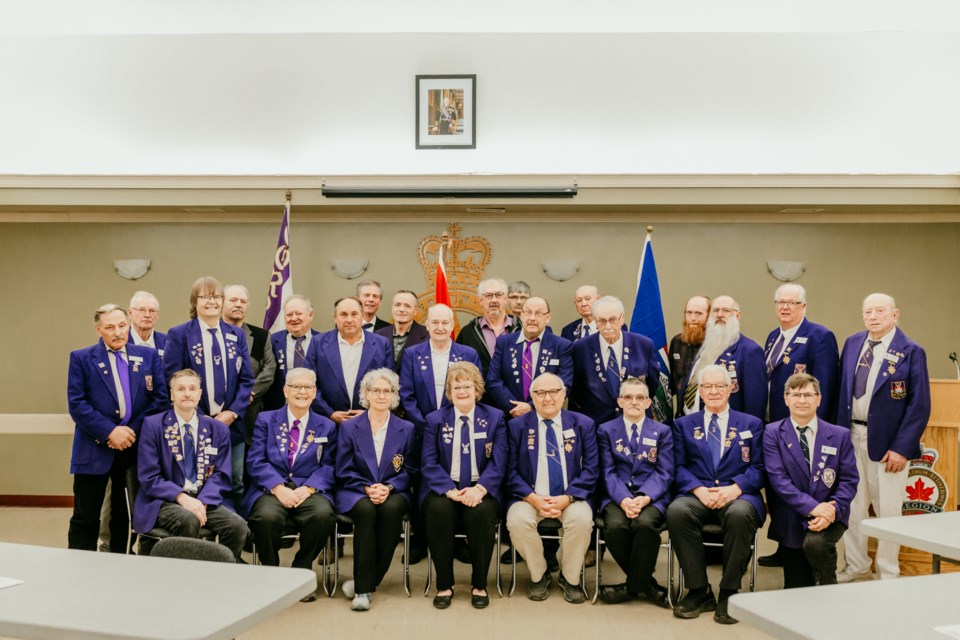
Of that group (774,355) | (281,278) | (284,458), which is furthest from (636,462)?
(281,278)

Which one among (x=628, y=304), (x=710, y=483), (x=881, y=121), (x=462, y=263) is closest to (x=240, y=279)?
(x=462, y=263)

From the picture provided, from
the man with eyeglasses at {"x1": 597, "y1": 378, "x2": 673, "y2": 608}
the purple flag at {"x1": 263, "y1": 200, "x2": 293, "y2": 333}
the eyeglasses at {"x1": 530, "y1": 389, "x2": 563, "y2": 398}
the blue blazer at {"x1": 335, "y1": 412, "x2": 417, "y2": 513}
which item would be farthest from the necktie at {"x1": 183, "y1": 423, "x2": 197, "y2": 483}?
the man with eyeglasses at {"x1": 597, "y1": 378, "x2": 673, "y2": 608}

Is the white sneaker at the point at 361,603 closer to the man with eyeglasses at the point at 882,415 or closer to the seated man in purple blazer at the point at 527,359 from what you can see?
the seated man in purple blazer at the point at 527,359

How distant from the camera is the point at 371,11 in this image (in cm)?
572

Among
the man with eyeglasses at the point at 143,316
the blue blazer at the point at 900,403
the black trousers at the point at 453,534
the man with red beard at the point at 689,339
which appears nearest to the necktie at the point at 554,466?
the black trousers at the point at 453,534

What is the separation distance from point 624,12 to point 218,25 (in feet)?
9.94

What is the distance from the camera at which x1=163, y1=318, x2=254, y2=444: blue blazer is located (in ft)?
13.9

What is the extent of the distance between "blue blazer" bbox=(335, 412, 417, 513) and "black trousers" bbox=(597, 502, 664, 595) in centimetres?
106

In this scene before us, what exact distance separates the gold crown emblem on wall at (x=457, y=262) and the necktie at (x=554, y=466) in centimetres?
234

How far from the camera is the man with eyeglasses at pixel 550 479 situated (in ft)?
12.8

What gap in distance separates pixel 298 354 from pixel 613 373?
1.86 meters

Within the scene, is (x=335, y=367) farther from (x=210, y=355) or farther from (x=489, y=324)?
(x=489, y=324)

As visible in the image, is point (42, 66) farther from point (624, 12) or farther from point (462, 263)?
point (624, 12)

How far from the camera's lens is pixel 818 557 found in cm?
366
